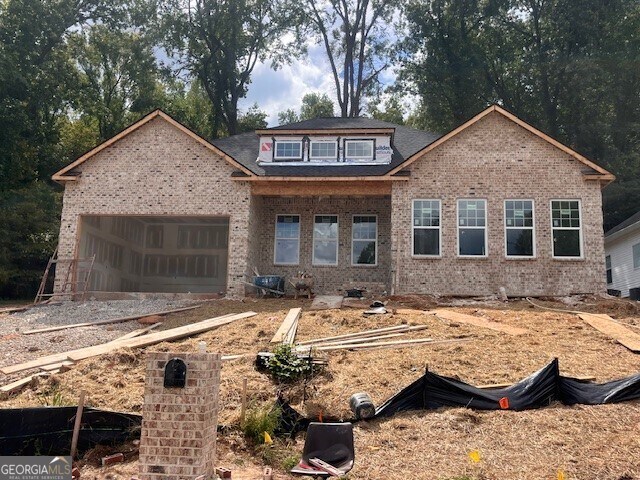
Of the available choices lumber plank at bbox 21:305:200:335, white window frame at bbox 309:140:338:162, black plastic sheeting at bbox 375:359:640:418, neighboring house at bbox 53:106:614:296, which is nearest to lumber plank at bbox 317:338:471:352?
black plastic sheeting at bbox 375:359:640:418

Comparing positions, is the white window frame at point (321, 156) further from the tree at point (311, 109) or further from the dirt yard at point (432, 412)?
the tree at point (311, 109)

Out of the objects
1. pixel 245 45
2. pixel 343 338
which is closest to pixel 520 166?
pixel 343 338

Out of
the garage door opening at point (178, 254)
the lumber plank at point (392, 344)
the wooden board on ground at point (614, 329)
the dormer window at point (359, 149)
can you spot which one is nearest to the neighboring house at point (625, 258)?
the wooden board on ground at point (614, 329)

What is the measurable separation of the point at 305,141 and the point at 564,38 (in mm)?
24320

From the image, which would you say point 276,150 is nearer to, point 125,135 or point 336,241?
point 336,241

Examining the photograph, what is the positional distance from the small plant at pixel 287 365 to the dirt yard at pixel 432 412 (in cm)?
24

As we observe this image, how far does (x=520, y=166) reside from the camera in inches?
782

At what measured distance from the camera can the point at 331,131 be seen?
22547mm

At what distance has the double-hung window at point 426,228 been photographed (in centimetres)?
1988

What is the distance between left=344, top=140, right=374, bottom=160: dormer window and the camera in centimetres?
2241

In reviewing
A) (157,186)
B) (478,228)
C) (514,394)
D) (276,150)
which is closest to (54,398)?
(514,394)

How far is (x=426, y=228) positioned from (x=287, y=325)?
7578mm

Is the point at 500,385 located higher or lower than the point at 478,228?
lower

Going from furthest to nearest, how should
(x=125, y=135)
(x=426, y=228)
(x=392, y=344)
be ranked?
1. (x=125, y=135)
2. (x=426, y=228)
3. (x=392, y=344)
